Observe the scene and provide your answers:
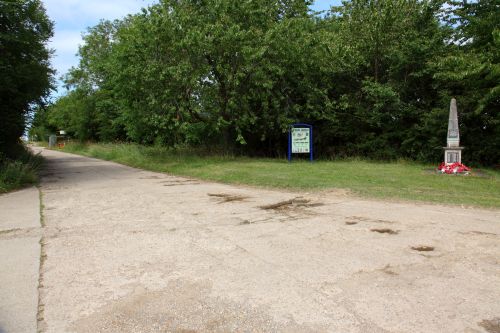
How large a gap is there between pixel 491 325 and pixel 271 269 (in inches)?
89.1

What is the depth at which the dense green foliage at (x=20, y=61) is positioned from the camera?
45.6 feet

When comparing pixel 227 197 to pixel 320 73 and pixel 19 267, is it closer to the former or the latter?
pixel 19 267

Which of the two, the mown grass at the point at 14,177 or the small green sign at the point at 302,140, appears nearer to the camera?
the mown grass at the point at 14,177

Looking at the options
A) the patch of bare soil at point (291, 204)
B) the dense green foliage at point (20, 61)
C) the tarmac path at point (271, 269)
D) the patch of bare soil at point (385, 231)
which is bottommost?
the tarmac path at point (271, 269)

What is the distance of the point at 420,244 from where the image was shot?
221 inches

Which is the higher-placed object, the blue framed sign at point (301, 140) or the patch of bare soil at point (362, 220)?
the blue framed sign at point (301, 140)

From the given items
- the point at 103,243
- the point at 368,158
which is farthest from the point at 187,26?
the point at 103,243

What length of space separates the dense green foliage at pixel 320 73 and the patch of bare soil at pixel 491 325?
14.7 meters

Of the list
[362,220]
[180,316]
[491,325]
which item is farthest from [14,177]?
[491,325]

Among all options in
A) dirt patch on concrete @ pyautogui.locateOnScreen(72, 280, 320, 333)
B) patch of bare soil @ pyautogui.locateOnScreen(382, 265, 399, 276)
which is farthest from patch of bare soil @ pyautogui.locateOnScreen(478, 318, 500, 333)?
dirt patch on concrete @ pyautogui.locateOnScreen(72, 280, 320, 333)

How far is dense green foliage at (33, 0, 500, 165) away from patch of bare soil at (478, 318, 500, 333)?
578 inches

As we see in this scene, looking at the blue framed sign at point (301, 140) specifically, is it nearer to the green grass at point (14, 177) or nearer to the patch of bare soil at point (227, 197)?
the patch of bare soil at point (227, 197)

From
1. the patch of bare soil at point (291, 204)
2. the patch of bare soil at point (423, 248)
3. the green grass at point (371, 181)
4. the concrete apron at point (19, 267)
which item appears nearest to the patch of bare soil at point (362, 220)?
the patch of bare soil at point (291, 204)

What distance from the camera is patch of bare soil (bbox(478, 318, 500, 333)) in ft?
10.7
